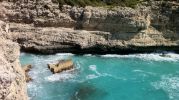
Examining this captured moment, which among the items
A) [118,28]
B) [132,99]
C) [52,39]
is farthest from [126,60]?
[132,99]

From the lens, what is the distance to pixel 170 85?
39.4m

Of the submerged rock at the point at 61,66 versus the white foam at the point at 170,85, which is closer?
the white foam at the point at 170,85

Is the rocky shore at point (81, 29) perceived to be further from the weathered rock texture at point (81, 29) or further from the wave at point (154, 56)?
the wave at point (154, 56)

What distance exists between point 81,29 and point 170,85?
603 inches

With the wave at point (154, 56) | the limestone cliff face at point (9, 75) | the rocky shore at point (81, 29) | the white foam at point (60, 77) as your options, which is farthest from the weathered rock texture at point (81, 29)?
the limestone cliff face at point (9, 75)

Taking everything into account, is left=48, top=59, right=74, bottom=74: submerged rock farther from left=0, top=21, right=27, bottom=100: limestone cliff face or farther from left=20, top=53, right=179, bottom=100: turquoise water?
left=0, top=21, right=27, bottom=100: limestone cliff face

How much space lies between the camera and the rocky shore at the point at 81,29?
48.8 meters

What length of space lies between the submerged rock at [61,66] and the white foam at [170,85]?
8.71 m

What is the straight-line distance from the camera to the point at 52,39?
48781 millimetres

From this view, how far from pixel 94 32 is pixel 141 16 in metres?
6.33

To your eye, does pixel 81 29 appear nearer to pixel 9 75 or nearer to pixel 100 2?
pixel 100 2

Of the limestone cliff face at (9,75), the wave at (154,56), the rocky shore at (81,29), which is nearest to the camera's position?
the limestone cliff face at (9,75)

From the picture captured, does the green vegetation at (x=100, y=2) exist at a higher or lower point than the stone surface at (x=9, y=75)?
higher

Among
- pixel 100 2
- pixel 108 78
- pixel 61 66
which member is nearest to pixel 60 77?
pixel 61 66
